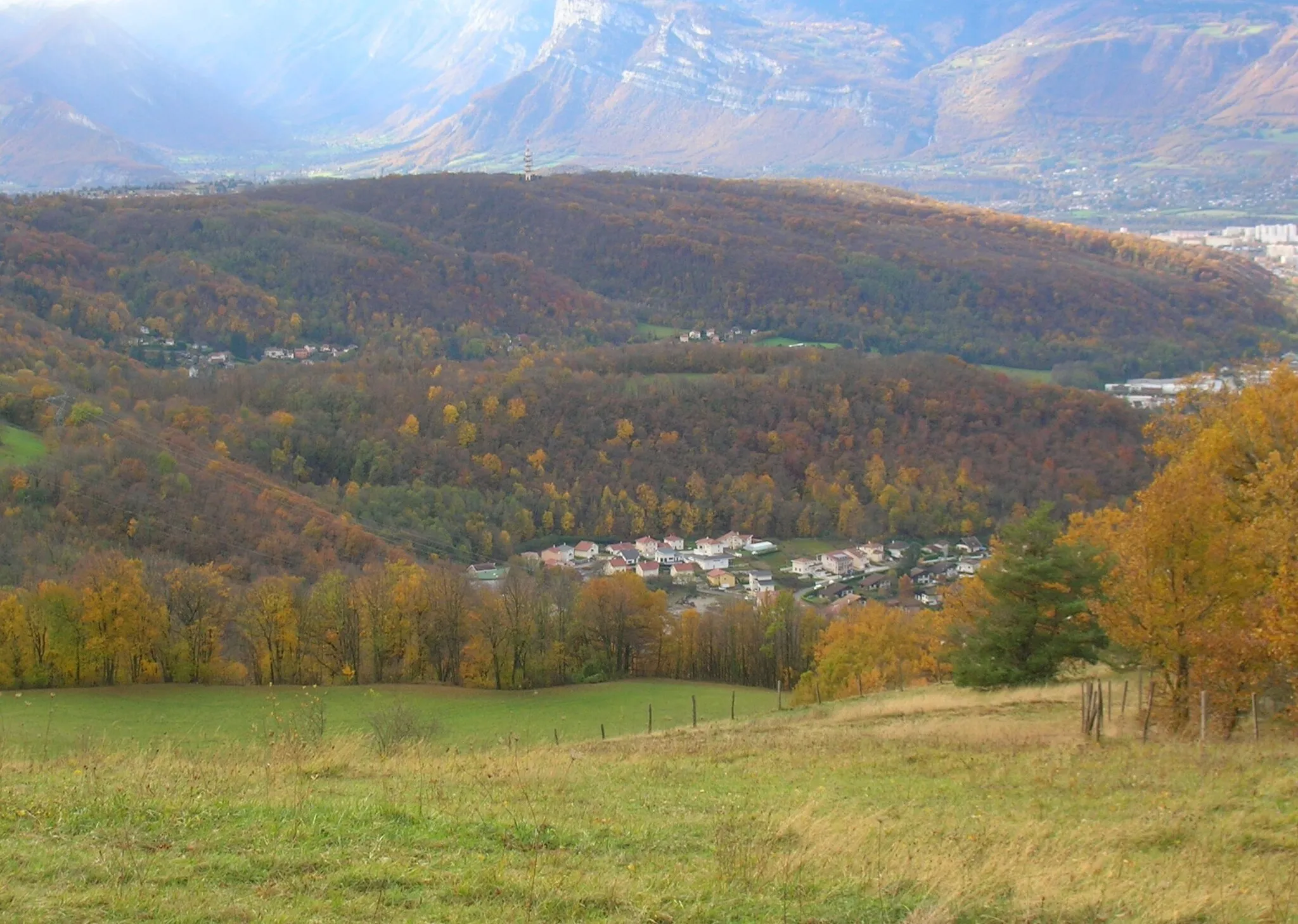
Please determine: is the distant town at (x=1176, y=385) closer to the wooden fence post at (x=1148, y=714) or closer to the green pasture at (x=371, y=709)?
the wooden fence post at (x=1148, y=714)

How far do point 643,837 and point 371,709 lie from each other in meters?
19.5

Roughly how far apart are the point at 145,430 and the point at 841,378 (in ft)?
147

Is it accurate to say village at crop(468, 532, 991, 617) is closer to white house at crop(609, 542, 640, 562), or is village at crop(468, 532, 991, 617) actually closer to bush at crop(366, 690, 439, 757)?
white house at crop(609, 542, 640, 562)

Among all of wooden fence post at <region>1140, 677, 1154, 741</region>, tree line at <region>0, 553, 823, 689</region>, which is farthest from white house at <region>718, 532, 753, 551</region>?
wooden fence post at <region>1140, 677, 1154, 741</region>

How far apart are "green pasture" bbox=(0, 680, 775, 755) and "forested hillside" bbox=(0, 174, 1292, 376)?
6219 cm

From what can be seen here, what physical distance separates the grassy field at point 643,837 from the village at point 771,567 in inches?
1304

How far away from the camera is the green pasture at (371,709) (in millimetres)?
23672

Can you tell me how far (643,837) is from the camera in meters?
8.98

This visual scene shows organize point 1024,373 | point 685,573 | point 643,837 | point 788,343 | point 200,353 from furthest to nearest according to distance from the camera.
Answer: point 788,343
point 1024,373
point 200,353
point 685,573
point 643,837

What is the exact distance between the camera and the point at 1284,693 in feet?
55.5

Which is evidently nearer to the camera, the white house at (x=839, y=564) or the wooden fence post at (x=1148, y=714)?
the wooden fence post at (x=1148, y=714)

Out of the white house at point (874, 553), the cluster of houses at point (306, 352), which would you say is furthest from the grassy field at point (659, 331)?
the white house at point (874, 553)

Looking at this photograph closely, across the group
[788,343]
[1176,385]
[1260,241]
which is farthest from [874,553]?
[1260,241]

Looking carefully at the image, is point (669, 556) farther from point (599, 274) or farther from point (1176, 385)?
point (599, 274)
